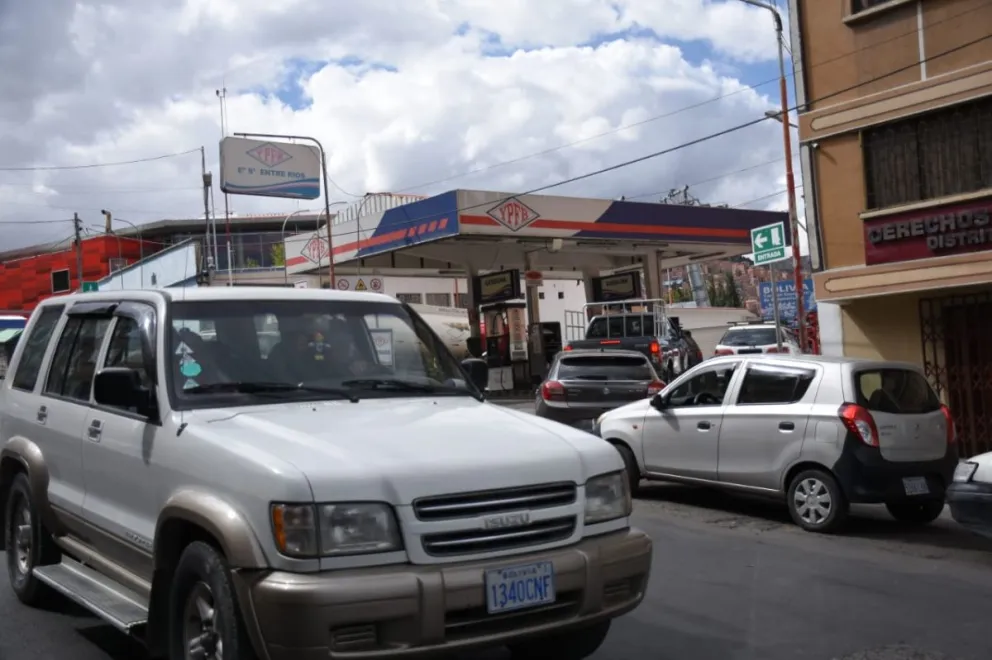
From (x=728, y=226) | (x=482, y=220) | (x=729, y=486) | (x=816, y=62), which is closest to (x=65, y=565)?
(x=729, y=486)

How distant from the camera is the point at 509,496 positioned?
4059 millimetres

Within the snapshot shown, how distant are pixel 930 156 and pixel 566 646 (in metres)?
10.9

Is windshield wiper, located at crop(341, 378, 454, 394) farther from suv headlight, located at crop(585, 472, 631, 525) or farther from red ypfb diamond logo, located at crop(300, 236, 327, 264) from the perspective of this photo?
red ypfb diamond logo, located at crop(300, 236, 327, 264)

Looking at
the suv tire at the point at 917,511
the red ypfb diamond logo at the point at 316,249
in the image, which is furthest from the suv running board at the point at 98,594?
the red ypfb diamond logo at the point at 316,249

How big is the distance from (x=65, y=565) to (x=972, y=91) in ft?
38.5

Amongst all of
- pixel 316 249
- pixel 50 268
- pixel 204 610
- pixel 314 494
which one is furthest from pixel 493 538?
pixel 50 268

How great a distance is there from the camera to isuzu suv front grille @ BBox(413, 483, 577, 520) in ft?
12.9

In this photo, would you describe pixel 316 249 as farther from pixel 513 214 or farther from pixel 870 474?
pixel 870 474

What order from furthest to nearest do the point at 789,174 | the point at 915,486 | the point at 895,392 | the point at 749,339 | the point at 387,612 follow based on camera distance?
the point at 749,339 → the point at 789,174 → the point at 895,392 → the point at 915,486 → the point at 387,612

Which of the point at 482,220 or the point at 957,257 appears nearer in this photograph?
the point at 957,257

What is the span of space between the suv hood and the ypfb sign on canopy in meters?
36.1

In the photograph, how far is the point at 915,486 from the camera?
8.80m

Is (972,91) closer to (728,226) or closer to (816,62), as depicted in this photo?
(816,62)

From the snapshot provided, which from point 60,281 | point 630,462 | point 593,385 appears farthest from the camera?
point 60,281
